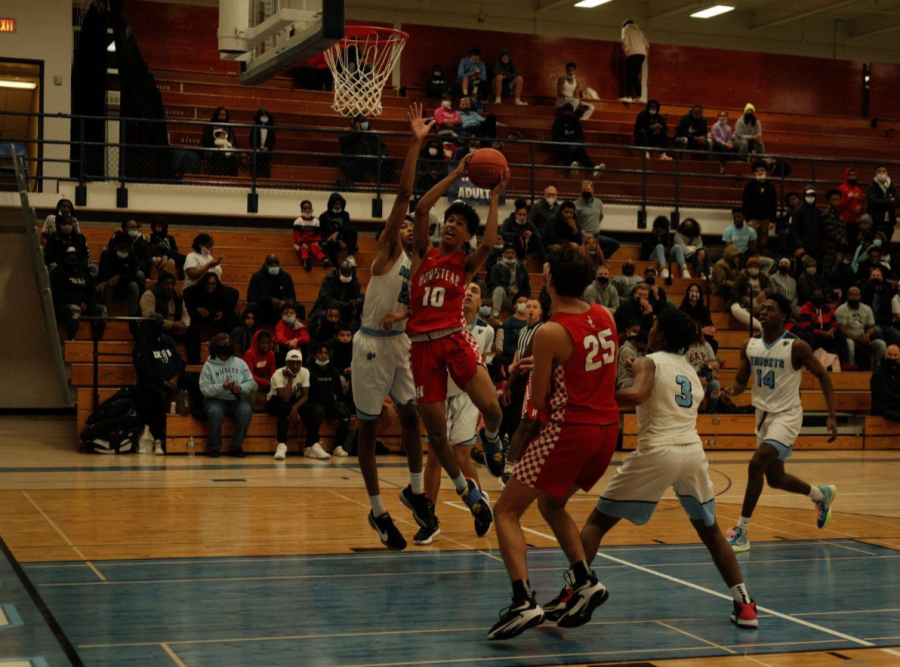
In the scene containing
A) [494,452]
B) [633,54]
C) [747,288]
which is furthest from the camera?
[633,54]

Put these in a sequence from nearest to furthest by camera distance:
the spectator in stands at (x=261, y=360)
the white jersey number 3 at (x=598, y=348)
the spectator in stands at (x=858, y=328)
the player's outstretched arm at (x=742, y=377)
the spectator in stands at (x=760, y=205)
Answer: the white jersey number 3 at (x=598, y=348) → the player's outstretched arm at (x=742, y=377) → the spectator in stands at (x=261, y=360) → the spectator in stands at (x=858, y=328) → the spectator in stands at (x=760, y=205)

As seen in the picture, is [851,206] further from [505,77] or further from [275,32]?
[275,32]

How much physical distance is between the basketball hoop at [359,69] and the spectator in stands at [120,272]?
348 centimetres

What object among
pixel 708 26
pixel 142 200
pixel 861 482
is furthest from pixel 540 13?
pixel 861 482

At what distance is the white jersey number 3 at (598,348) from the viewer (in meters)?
5.40

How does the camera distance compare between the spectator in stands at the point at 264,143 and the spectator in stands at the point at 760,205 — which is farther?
the spectator in stands at the point at 760,205

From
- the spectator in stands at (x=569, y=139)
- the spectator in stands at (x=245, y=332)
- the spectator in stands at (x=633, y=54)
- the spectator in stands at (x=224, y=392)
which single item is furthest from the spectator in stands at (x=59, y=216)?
the spectator in stands at (x=633, y=54)

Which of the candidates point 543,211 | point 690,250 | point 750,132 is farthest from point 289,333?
point 750,132

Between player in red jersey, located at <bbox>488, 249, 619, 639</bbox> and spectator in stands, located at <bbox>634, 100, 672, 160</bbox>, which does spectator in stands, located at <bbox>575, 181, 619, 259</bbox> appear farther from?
player in red jersey, located at <bbox>488, 249, 619, 639</bbox>

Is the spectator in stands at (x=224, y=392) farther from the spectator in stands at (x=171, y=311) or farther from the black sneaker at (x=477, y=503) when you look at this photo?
the black sneaker at (x=477, y=503)

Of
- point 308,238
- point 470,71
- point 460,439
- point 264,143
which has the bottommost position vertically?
point 460,439

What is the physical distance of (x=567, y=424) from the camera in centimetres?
540

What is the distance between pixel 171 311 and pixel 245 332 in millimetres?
1120

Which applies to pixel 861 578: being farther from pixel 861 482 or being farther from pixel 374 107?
pixel 374 107
